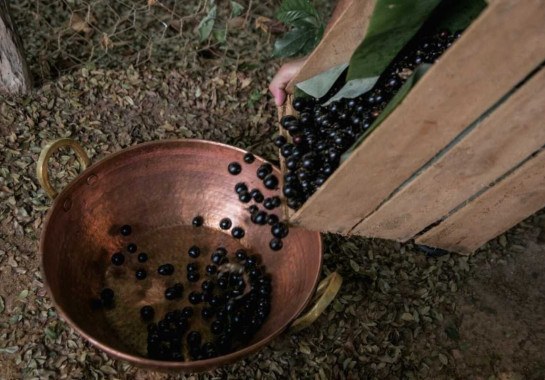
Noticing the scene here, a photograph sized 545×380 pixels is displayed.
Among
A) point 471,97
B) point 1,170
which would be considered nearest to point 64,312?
point 1,170

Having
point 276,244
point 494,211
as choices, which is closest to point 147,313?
point 276,244

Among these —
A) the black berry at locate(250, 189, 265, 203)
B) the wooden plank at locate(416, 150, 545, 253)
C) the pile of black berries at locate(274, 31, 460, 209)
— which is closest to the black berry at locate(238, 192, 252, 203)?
the black berry at locate(250, 189, 265, 203)

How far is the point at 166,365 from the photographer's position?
142 cm

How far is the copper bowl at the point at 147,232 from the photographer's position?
161cm

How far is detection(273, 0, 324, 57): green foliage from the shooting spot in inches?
75.2

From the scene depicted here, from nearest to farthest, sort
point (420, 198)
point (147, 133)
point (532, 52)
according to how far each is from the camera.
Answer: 1. point (532, 52)
2. point (420, 198)
3. point (147, 133)

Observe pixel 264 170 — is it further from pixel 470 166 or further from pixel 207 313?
pixel 470 166

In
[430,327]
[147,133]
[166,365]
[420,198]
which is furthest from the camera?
[147,133]

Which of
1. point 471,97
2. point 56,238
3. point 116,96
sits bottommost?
point 116,96

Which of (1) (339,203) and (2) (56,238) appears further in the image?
(2) (56,238)

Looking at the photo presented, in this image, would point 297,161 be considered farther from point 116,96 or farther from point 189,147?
point 116,96

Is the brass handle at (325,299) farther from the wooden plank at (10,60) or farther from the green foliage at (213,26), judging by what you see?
the wooden plank at (10,60)

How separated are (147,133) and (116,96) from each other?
0.77 ft

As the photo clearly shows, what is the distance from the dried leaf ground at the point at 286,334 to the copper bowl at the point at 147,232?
23 centimetres
